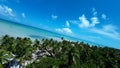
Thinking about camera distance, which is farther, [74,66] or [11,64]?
[11,64]

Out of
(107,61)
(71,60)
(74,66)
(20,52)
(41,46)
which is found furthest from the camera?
(41,46)

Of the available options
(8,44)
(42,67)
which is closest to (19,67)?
(42,67)

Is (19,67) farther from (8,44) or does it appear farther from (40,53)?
(40,53)

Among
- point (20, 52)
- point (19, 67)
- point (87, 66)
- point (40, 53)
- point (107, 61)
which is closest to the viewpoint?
point (19, 67)

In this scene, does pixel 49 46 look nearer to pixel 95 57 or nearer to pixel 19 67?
pixel 95 57

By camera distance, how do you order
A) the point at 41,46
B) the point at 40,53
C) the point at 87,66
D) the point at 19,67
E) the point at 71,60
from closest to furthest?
the point at 71,60 → the point at 19,67 → the point at 87,66 → the point at 40,53 → the point at 41,46

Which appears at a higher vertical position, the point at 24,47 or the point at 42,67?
the point at 24,47

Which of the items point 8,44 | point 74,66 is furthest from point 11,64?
point 74,66

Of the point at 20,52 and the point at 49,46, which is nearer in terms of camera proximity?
the point at 20,52

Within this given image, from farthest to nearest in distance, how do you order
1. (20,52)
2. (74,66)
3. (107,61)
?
(107,61) → (20,52) → (74,66)
